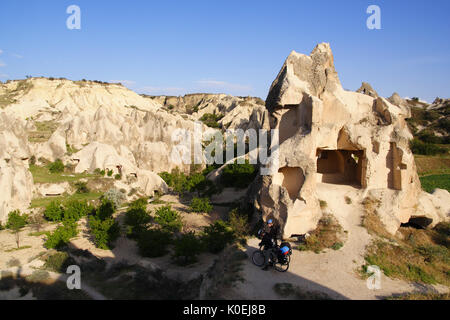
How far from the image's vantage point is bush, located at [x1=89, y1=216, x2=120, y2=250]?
11.4 meters

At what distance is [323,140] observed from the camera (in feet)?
36.5

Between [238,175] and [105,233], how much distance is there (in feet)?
29.2

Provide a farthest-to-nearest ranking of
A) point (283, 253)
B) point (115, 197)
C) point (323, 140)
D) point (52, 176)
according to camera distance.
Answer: point (52, 176), point (115, 197), point (323, 140), point (283, 253)

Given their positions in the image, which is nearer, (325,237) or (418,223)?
(325,237)

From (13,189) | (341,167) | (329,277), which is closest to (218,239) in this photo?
(329,277)

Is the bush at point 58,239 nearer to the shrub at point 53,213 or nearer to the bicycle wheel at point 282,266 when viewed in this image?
the shrub at point 53,213

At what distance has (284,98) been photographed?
1145cm

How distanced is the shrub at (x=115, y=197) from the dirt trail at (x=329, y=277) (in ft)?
33.0

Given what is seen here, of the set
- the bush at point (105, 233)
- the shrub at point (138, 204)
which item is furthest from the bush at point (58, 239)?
the shrub at point (138, 204)

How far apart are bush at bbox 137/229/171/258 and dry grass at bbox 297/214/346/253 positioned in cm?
467

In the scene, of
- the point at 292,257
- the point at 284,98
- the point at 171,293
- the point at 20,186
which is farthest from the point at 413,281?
the point at 20,186

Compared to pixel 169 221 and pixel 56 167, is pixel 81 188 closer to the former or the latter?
pixel 56 167
